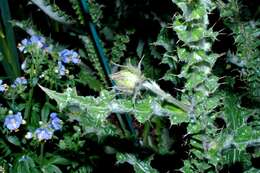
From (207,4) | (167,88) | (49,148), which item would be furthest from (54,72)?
(207,4)

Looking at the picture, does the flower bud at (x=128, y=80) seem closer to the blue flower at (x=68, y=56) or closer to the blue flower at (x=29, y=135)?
the blue flower at (x=29, y=135)

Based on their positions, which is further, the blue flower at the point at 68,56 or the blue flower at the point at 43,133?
the blue flower at the point at 68,56

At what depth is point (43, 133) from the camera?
61.3 inches

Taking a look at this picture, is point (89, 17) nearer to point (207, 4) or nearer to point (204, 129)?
point (204, 129)

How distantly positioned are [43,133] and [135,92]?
86 centimetres

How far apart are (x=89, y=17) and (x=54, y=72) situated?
272 millimetres

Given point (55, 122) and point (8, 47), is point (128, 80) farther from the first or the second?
point (8, 47)

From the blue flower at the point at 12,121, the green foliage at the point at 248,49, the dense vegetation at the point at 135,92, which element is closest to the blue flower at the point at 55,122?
the dense vegetation at the point at 135,92

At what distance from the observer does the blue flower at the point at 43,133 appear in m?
1.54

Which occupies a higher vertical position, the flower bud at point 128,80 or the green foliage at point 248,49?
the flower bud at point 128,80

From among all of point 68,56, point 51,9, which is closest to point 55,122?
point 68,56

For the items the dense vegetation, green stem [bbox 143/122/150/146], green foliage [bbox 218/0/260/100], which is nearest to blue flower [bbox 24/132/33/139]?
the dense vegetation

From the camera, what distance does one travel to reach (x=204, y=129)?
0.88m

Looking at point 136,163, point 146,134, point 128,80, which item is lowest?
point 146,134
